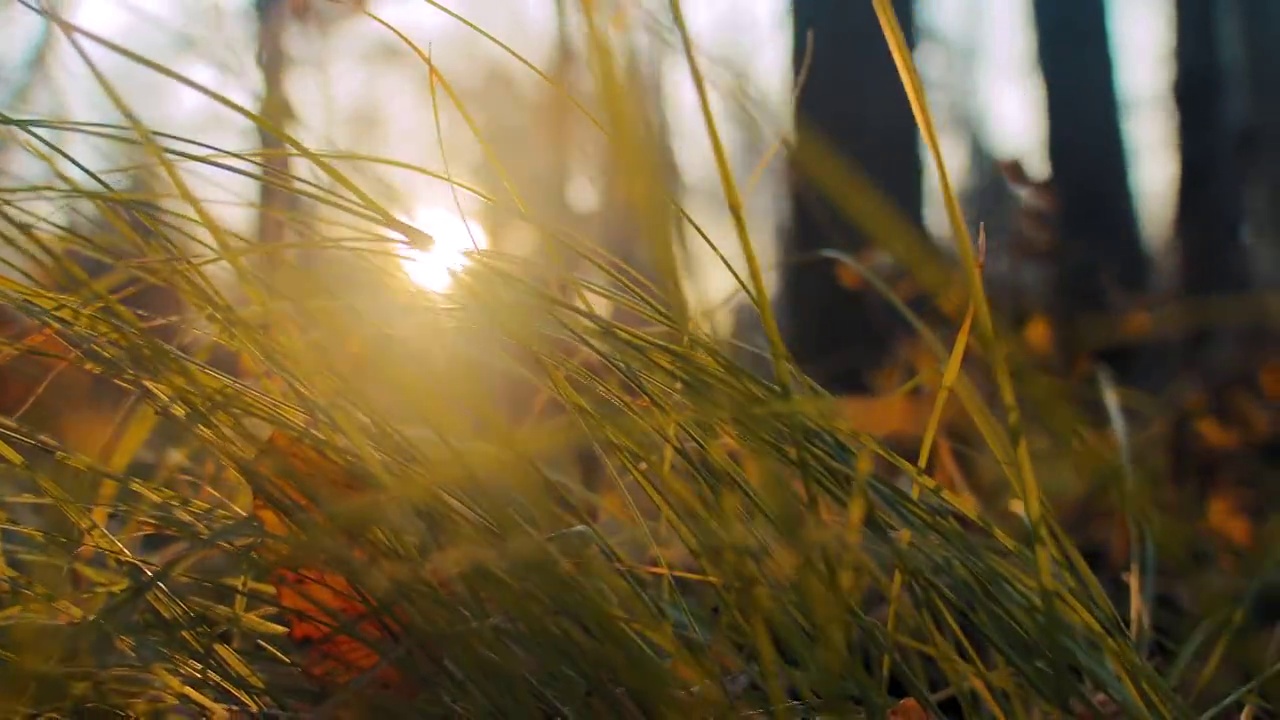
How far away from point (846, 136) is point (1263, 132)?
120 cm

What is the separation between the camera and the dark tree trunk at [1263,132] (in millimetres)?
3039

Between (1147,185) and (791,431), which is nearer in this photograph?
(791,431)

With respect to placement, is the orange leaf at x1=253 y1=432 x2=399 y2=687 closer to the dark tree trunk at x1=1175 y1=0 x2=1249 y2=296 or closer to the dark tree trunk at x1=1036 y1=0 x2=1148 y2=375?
the dark tree trunk at x1=1175 y1=0 x2=1249 y2=296

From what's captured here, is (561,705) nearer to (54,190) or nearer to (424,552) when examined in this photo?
(424,552)

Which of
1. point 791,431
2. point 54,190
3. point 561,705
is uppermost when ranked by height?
point 54,190

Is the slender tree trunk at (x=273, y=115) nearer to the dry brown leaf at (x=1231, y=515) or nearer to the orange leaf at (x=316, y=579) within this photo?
the orange leaf at (x=316, y=579)

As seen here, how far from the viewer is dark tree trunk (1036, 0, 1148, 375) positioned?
12.0ft

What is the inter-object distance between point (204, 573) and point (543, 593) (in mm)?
295

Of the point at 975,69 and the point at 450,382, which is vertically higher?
the point at 975,69

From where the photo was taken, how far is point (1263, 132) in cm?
300

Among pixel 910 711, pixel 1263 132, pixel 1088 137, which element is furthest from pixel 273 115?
pixel 1088 137

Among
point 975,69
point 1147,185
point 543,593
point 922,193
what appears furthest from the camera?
point 1147,185

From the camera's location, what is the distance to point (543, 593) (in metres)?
0.43

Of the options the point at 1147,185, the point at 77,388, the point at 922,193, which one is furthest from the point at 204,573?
the point at 1147,185
